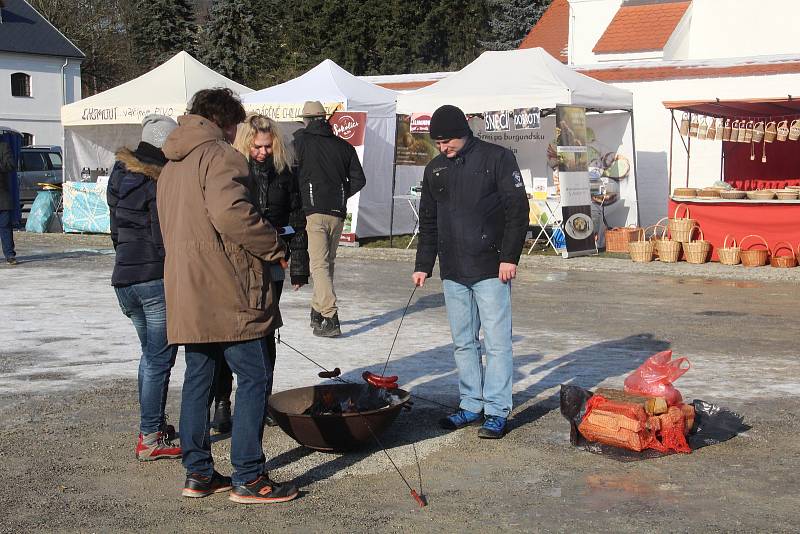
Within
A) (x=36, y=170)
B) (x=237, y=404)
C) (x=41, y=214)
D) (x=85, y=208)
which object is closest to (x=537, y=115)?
(x=85, y=208)

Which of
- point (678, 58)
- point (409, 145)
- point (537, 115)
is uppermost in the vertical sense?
point (678, 58)

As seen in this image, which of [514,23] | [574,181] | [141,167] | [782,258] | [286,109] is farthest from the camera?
[514,23]

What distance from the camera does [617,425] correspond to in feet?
18.3

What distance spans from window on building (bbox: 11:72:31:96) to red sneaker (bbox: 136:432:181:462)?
47.7 m

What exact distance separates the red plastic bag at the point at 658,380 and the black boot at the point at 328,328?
145 inches

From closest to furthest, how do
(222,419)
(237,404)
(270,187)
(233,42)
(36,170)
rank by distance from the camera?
(237,404), (222,419), (270,187), (36,170), (233,42)

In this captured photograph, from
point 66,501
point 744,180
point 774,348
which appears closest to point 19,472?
point 66,501

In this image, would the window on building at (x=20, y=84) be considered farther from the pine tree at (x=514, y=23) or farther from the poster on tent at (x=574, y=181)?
the poster on tent at (x=574, y=181)

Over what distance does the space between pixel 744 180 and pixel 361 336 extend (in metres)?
12.2

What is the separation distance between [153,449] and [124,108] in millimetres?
16417

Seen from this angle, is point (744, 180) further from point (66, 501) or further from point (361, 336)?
point (66, 501)

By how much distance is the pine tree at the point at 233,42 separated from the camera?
2012 inches

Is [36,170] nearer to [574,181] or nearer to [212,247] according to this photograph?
[574,181]

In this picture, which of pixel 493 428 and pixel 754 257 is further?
pixel 754 257
